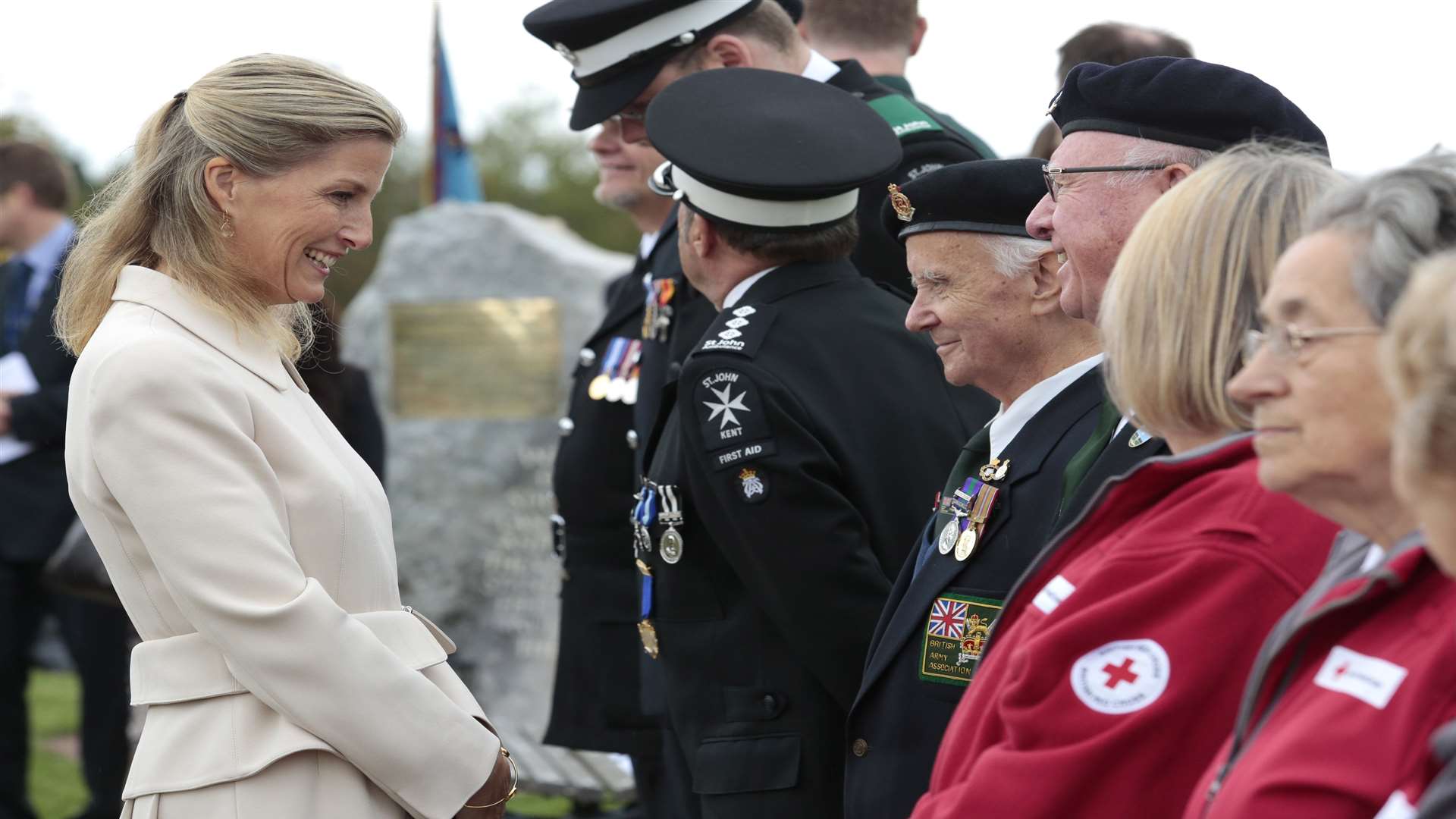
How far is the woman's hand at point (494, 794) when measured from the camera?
7.50 feet

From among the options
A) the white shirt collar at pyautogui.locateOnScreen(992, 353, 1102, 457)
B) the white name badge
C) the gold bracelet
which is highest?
the white name badge

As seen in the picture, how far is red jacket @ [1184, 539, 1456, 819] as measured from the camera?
1.27 m

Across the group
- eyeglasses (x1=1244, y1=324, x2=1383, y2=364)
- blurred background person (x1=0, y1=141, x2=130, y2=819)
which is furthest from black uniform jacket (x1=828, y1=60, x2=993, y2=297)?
blurred background person (x1=0, y1=141, x2=130, y2=819)

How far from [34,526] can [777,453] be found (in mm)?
3359

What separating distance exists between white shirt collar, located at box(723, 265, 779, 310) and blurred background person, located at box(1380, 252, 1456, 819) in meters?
1.94

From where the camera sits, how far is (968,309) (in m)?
2.56

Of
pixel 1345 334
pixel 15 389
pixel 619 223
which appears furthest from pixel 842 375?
pixel 619 223

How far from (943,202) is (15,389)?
3.73 m

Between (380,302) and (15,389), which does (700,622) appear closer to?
(15,389)

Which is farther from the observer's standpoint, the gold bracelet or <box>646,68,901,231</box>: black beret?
<box>646,68,901,231</box>: black beret

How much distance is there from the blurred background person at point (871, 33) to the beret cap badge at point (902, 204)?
1.67 m

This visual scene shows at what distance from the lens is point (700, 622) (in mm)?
2986

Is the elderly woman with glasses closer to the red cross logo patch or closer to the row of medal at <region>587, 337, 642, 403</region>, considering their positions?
the red cross logo patch

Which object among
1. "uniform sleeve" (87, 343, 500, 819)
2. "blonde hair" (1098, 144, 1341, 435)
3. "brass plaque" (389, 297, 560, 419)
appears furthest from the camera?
"brass plaque" (389, 297, 560, 419)
